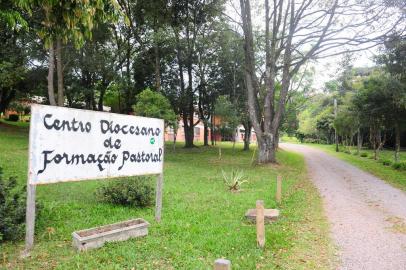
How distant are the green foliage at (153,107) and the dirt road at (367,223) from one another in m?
11.8

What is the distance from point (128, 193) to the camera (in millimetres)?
8367

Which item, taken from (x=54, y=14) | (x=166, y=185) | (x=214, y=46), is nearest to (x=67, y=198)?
(x=166, y=185)

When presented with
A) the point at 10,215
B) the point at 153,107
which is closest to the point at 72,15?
the point at 10,215

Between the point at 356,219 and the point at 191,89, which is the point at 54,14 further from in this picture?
the point at 191,89

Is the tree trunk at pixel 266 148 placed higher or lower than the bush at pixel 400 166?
higher

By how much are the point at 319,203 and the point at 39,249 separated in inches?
308

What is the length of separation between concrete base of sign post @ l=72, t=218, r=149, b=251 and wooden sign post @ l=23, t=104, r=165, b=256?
0.69 meters

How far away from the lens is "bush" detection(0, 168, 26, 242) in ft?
18.1

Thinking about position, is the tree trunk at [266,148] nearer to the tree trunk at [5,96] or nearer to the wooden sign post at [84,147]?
the wooden sign post at [84,147]

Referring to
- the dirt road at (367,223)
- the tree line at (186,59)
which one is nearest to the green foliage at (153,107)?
the tree line at (186,59)

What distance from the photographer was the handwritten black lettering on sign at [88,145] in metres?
5.09

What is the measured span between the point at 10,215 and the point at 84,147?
1.66m

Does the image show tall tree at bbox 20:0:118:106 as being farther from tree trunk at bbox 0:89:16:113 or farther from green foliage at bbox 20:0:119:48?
tree trunk at bbox 0:89:16:113

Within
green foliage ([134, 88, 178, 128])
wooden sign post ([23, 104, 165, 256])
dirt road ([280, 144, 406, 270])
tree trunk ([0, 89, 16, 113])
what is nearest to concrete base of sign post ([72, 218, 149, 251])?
wooden sign post ([23, 104, 165, 256])
